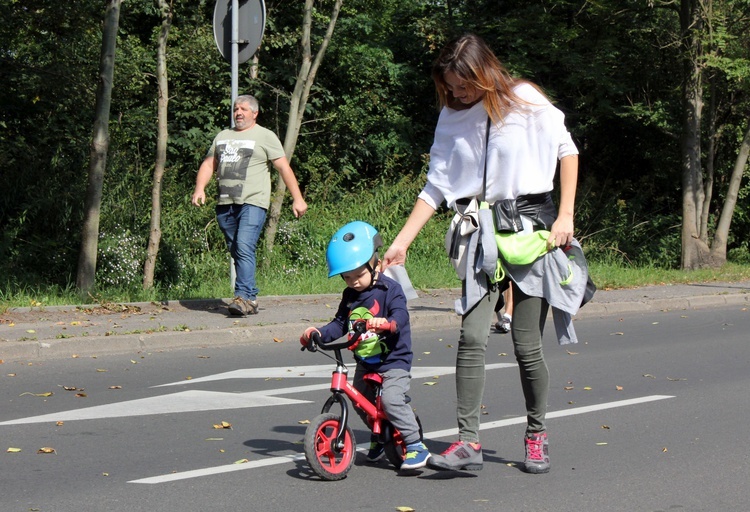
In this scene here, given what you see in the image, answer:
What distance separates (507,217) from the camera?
4.94 m

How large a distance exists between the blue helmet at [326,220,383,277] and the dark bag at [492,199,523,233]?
557 millimetres

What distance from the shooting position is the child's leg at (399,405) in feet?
16.4

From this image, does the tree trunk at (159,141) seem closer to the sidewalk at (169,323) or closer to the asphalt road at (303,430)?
the sidewalk at (169,323)

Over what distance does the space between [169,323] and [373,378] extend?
555 centimetres

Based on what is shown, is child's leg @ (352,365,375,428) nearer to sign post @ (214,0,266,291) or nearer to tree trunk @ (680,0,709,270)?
sign post @ (214,0,266,291)

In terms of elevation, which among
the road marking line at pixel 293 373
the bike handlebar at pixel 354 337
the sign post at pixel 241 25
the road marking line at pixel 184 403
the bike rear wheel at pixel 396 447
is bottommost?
the road marking line at pixel 184 403

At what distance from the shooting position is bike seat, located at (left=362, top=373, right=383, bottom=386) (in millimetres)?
5078

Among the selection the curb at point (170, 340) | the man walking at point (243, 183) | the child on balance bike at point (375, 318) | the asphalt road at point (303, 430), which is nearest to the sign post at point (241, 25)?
the man walking at point (243, 183)

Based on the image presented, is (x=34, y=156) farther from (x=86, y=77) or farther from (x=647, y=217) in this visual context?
(x=647, y=217)

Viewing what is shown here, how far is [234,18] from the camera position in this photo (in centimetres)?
1240

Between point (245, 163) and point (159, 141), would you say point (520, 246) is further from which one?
point (159, 141)

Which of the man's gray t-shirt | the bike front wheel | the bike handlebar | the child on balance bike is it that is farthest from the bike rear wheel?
the man's gray t-shirt

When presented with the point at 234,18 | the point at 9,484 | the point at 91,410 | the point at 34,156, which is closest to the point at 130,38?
the point at 34,156

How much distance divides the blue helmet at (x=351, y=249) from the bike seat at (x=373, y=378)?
530mm
